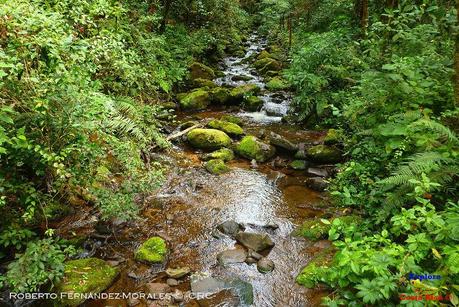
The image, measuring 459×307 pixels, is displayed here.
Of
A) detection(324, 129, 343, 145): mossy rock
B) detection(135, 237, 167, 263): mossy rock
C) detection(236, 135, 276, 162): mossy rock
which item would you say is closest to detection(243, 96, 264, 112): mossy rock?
detection(236, 135, 276, 162): mossy rock

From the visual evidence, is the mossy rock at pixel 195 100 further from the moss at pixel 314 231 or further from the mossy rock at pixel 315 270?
the mossy rock at pixel 315 270

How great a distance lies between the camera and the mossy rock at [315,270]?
4.20 metres

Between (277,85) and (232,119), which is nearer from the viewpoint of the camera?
(232,119)

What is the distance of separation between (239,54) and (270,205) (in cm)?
1463

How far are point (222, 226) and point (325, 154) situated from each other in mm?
3551

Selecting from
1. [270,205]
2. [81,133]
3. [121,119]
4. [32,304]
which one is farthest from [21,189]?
[270,205]

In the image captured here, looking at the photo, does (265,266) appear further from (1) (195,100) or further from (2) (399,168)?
(1) (195,100)

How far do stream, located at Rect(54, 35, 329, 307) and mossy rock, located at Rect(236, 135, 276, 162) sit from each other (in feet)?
0.73

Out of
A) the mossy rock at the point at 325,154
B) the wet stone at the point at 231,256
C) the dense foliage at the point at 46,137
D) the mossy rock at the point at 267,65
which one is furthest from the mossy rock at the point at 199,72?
the wet stone at the point at 231,256

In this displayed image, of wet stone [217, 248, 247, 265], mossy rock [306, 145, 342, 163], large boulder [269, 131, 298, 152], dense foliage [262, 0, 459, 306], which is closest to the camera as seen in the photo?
dense foliage [262, 0, 459, 306]

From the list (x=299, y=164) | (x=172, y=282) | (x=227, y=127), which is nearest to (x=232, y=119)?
(x=227, y=127)

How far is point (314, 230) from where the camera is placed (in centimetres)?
544

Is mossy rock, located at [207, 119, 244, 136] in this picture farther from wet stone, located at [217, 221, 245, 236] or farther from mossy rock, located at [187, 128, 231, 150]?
wet stone, located at [217, 221, 245, 236]

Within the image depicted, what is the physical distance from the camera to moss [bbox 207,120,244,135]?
31.2ft
